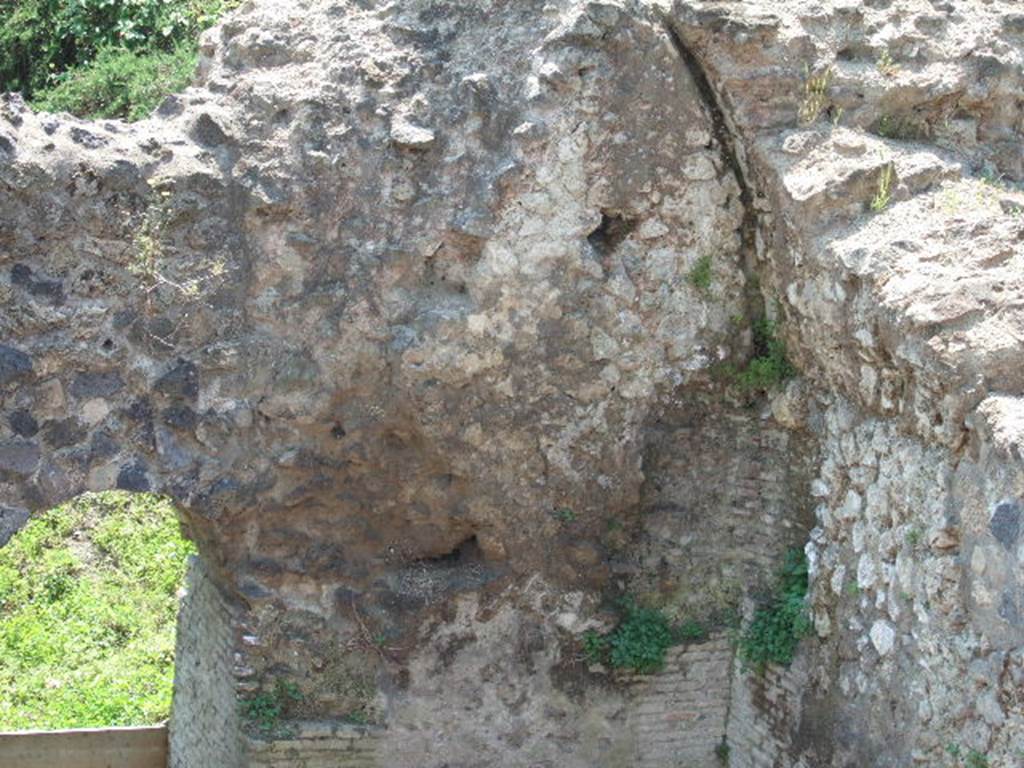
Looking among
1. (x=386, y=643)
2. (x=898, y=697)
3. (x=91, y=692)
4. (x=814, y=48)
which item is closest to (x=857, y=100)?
(x=814, y=48)

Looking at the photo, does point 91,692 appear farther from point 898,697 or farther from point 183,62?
point 183,62

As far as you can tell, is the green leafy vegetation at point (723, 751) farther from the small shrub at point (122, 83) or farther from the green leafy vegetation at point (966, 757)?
the small shrub at point (122, 83)

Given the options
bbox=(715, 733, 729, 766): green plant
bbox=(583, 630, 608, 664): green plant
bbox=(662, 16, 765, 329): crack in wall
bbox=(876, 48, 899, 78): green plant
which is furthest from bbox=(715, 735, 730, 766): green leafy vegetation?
bbox=(876, 48, 899, 78): green plant

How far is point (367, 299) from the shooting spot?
6.19 meters

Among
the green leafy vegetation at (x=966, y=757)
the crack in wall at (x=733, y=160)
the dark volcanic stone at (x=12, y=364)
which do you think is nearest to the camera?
the green leafy vegetation at (x=966, y=757)

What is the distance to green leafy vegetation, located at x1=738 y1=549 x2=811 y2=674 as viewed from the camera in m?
6.29

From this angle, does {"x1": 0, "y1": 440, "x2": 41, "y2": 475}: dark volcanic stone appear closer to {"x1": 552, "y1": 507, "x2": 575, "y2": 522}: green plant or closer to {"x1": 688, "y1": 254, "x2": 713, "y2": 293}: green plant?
{"x1": 552, "y1": 507, "x2": 575, "y2": 522}: green plant

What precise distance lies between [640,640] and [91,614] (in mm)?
4412

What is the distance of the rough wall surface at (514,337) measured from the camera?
5.78 metres

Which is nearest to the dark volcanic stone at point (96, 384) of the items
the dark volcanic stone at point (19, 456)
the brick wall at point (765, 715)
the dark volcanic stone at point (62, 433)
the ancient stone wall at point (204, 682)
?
the dark volcanic stone at point (62, 433)

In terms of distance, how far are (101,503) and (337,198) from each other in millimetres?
5163

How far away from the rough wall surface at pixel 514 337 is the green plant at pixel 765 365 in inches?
2.7

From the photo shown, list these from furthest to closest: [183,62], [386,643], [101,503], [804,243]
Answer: [183,62] < [101,503] < [386,643] < [804,243]

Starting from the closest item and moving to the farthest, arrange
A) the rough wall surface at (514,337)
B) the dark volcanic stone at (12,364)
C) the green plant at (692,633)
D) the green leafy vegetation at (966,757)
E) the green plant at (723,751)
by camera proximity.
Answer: the green leafy vegetation at (966,757)
the dark volcanic stone at (12,364)
the rough wall surface at (514,337)
the green plant at (692,633)
the green plant at (723,751)
